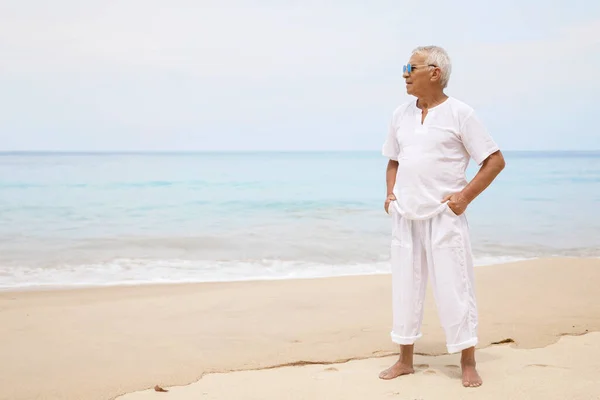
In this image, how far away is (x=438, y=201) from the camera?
9.28ft

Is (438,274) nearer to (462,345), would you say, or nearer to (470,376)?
(462,345)

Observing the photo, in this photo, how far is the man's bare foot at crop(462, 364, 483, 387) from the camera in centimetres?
285

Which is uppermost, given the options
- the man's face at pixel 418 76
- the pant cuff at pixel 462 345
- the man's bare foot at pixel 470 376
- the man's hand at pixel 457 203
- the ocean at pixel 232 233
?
the man's face at pixel 418 76

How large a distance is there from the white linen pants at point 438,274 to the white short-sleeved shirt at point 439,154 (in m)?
0.07

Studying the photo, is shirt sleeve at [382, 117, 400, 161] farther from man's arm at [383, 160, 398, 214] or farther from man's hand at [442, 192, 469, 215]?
man's hand at [442, 192, 469, 215]

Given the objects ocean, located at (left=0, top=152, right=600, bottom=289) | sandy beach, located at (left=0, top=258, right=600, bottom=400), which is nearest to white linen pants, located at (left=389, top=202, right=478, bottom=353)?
sandy beach, located at (left=0, top=258, right=600, bottom=400)

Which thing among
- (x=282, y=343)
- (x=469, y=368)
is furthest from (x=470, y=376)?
(x=282, y=343)

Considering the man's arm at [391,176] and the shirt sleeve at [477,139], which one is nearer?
the shirt sleeve at [477,139]

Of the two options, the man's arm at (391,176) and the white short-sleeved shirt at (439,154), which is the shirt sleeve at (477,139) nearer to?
the white short-sleeved shirt at (439,154)

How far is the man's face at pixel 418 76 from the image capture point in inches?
113

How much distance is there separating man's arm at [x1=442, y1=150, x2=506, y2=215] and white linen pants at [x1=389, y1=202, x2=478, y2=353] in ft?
0.14

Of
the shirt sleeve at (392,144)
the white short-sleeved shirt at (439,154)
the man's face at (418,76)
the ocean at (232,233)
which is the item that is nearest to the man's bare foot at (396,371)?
the white short-sleeved shirt at (439,154)

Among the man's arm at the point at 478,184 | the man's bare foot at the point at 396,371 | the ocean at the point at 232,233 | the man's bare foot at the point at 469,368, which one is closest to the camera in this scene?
the man's arm at the point at 478,184

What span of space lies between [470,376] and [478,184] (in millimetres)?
815
